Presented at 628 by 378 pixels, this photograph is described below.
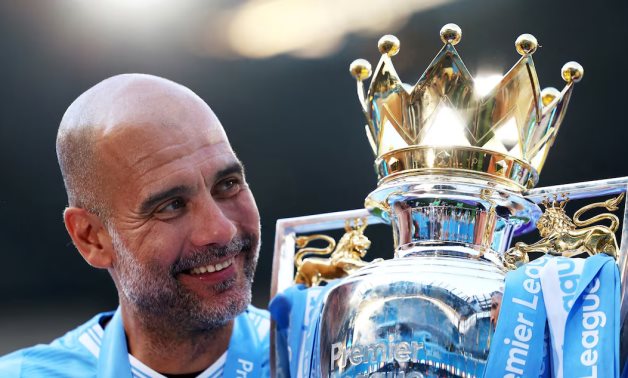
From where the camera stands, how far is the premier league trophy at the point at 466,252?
1.03 metres

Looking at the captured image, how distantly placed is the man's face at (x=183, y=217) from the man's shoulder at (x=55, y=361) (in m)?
0.20

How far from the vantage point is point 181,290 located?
136 centimetres

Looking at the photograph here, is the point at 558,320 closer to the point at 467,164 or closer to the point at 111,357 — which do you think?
the point at 467,164

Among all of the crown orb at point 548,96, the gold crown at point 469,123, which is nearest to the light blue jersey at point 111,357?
the gold crown at point 469,123

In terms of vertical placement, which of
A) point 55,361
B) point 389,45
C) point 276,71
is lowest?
point 55,361

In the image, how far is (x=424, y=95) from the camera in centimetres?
117

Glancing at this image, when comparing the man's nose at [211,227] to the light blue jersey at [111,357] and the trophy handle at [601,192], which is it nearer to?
the light blue jersey at [111,357]

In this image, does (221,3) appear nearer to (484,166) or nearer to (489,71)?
(489,71)

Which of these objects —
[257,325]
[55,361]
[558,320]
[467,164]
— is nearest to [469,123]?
[467,164]

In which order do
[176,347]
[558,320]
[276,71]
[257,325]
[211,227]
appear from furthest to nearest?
[276,71]
[257,325]
[176,347]
[211,227]
[558,320]

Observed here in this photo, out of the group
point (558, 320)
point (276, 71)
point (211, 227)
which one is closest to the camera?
point (558, 320)

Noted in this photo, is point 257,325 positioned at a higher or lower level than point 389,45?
lower

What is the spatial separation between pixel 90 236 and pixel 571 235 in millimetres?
734

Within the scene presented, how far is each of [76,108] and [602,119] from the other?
1.23 metres
